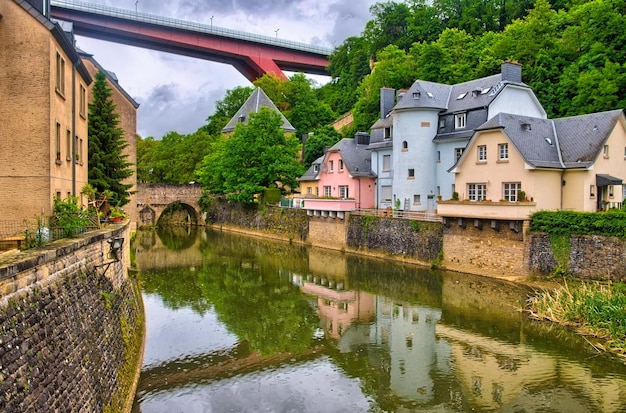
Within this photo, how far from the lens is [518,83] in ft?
104

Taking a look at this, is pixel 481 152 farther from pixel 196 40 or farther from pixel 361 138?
pixel 196 40

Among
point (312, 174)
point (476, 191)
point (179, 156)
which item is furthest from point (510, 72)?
point (179, 156)

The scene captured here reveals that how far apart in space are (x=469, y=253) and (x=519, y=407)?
1524cm

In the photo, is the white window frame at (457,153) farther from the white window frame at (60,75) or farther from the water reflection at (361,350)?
the white window frame at (60,75)

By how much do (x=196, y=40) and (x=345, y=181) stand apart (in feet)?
110

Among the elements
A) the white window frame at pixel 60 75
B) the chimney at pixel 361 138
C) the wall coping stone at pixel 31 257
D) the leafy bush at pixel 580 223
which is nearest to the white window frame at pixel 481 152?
the leafy bush at pixel 580 223

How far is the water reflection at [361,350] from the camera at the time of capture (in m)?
12.2

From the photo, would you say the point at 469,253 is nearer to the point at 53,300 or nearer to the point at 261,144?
the point at 53,300

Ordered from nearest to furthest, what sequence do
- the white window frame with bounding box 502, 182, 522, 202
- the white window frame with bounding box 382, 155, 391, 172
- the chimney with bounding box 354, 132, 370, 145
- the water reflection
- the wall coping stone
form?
the wall coping stone, the water reflection, the white window frame with bounding box 502, 182, 522, 202, the white window frame with bounding box 382, 155, 391, 172, the chimney with bounding box 354, 132, 370, 145

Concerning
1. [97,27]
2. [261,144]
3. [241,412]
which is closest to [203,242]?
[261,144]

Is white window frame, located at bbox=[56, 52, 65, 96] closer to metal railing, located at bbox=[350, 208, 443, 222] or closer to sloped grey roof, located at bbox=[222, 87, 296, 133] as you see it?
metal railing, located at bbox=[350, 208, 443, 222]

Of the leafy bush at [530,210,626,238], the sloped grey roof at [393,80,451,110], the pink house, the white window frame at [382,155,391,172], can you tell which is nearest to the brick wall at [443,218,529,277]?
the leafy bush at [530,210,626,238]

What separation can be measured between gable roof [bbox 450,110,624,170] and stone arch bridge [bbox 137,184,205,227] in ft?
131

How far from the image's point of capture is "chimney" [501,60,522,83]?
31469 millimetres
